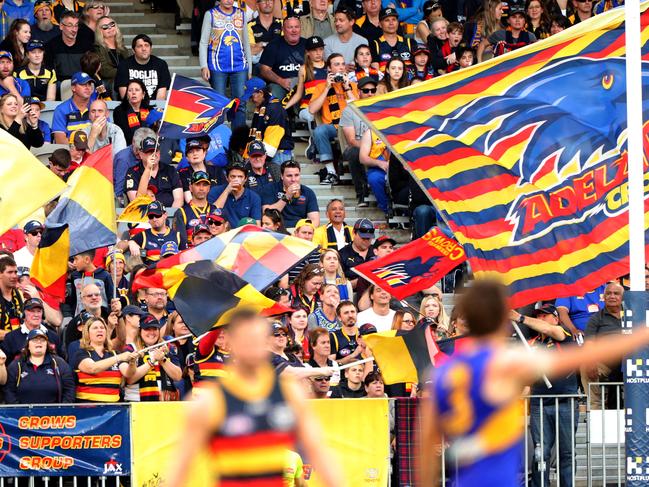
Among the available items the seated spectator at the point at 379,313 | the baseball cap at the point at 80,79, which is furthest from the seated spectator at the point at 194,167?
the seated spectator at the point at 379,313

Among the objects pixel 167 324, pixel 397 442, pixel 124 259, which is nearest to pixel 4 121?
pixel 124 259

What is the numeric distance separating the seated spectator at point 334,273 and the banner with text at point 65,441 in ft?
14.3

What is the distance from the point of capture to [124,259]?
19062 mm

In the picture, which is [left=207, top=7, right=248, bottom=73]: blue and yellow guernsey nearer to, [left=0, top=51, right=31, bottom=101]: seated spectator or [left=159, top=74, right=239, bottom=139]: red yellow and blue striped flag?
[left=159, top=74, right=239, bottom=139]: red yellow and blue striped flag

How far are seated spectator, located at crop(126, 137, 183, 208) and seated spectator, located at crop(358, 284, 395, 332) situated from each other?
3431 mm

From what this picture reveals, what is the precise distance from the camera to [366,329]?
59.0ft

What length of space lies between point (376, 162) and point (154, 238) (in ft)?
13.2

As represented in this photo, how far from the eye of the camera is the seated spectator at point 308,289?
731 inches

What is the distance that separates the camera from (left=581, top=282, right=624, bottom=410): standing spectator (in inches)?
705

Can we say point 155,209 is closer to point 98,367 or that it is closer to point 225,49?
point 98,367

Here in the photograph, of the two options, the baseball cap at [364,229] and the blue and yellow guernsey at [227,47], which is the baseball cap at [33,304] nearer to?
the baseball cap at [364,229]

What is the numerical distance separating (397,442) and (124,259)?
16.0 feet

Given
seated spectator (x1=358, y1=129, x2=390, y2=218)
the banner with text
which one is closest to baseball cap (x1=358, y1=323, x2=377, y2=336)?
the banner with text

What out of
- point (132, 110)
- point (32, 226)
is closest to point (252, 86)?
point (132, 110)
